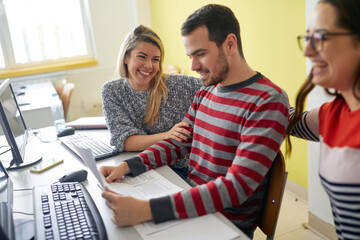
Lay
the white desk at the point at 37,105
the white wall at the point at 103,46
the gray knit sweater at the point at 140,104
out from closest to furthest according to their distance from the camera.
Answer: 1. the gray knit sweater at the point at 140,104
2. the white desk at the point at 37,105
3. the white wall at the point at 103,46

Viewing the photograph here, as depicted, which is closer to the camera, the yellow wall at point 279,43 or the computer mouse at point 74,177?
the computer mouse at point 74,177

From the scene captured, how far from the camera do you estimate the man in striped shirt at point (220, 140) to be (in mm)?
977

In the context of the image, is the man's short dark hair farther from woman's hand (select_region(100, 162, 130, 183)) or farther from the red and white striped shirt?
woman's hand (select_region(100, 162, 130, 183))

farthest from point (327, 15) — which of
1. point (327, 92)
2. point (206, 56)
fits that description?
Result: point (206, 56)

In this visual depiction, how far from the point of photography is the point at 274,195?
3.58ft

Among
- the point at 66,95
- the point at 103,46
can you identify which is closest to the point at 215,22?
the point at 66,95

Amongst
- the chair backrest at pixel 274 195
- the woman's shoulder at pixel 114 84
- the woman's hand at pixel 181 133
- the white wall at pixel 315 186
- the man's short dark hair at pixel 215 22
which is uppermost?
the man's short dark hair at pixel 215 22

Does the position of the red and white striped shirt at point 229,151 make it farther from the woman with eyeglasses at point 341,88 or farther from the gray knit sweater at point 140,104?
the gray knit sweater at point 140,104

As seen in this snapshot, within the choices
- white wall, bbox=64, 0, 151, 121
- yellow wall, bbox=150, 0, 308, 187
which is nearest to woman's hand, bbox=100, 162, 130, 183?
yellow wall, bbox=150, 0, 308, 187

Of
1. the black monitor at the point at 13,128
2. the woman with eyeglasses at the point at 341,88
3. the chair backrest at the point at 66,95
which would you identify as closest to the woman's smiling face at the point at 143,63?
the black monitor at the point at 13,128

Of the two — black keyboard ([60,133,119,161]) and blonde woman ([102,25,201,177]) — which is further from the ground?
blonde woman ([102,25,201,177])

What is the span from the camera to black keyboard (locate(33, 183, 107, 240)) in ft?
3.05

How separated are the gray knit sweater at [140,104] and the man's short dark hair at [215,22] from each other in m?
0.58

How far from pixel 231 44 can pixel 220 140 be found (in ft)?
1.14
